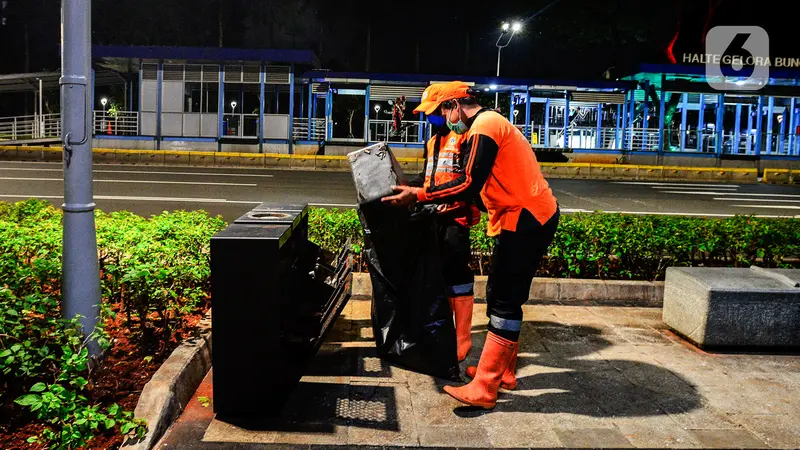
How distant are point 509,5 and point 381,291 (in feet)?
134

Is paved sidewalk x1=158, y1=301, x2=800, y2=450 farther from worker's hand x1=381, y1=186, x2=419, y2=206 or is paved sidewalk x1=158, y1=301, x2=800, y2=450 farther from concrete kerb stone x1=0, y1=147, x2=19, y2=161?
concrete kerb stone x1=0, y1=147, x2=19, y2=161

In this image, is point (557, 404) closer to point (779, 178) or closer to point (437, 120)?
point (437, 120)

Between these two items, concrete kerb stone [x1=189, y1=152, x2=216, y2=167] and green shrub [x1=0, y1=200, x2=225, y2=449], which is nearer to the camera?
green shrub [x1=0, y1=200, x2=225, y2=449]

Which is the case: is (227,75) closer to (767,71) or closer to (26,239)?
(767,71)

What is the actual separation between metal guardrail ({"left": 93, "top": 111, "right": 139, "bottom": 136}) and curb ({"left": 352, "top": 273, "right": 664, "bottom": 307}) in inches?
894

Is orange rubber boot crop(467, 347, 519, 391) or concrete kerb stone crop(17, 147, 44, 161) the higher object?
concrete kerb stone crop(17, 147, 44, 161)

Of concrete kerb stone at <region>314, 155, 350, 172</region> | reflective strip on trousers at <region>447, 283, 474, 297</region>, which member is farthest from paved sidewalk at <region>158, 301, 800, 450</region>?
concrete kerb stone at <region>314, 155, 350, 172</region>

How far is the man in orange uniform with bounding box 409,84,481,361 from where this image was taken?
4.50 m

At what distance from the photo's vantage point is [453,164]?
4457 millimetres

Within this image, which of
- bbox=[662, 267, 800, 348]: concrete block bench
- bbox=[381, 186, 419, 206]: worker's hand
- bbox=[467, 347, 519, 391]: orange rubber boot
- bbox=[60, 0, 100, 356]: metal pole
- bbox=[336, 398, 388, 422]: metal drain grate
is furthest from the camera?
bbox=[662, 267, 800, 348]: concrete block bench

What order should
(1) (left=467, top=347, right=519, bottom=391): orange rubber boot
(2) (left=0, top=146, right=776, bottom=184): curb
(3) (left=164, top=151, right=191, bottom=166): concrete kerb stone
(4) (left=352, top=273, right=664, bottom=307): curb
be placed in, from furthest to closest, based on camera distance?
(3) (left=164, top=151, right=191, bottom=166): concrete kerb stone → (2) (left=0, top=146, right=776, bottom=184): curb → (4) (left=352, top=273, right=664, bottom=307): curb → (1) (left=467, top=347, right=519, bottom=391): orange rubber boot

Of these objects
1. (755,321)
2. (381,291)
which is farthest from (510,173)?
(755,321)

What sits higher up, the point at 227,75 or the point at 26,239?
the point at 227,75

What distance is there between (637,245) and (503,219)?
3.08m
